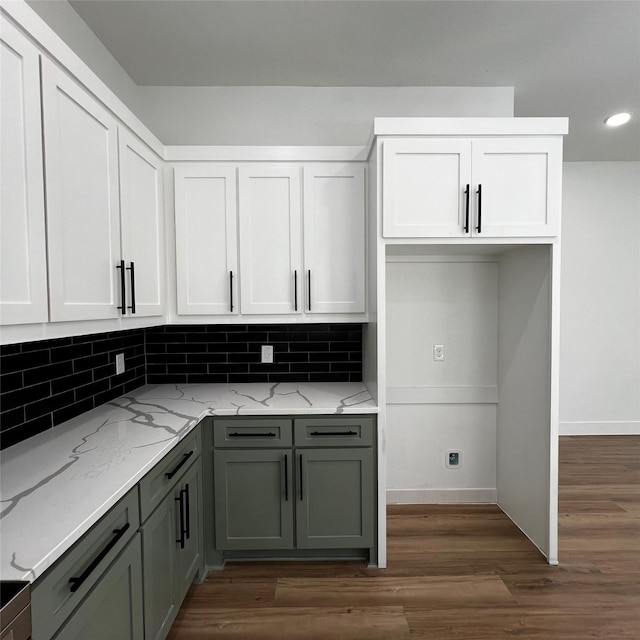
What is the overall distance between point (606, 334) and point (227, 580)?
4131 millimetres

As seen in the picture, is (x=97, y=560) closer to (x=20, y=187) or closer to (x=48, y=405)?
(x=48, y=405)

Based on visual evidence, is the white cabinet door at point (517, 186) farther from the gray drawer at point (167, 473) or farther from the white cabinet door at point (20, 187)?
the white cabinet door at point (20, 187)

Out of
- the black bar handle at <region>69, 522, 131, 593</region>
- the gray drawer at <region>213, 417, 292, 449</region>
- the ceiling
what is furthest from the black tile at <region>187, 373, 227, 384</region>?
the ceiling

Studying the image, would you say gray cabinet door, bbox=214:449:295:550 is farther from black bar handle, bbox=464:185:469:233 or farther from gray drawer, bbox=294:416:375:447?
black bar handle, bbox=464:185:469:233

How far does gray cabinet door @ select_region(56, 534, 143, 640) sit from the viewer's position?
113 cm

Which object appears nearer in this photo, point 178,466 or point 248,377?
point 178,466

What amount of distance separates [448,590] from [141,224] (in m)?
2.41

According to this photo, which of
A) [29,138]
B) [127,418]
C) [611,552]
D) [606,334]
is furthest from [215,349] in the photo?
[606,334]

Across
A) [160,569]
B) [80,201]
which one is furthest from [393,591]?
[80,201]

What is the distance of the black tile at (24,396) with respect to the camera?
65.9 inches

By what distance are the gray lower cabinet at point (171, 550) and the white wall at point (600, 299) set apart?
3768 millimetres

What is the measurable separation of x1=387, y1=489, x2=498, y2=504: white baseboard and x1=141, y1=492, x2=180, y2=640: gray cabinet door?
1.72 meters

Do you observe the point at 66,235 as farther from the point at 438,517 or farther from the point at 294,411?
the point at 438,517

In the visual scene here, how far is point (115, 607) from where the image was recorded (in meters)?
1.30
